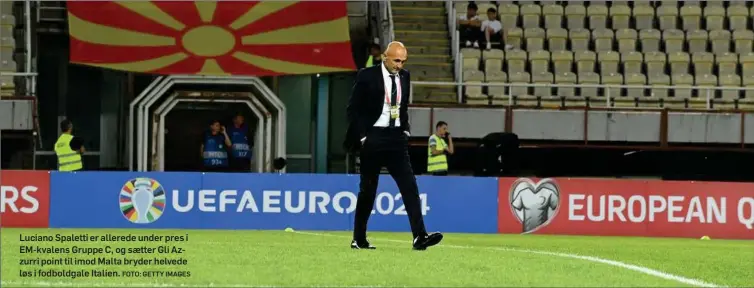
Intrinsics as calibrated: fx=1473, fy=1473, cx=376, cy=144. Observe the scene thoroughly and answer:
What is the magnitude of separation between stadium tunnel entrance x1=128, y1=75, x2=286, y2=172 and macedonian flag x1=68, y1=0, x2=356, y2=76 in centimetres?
31

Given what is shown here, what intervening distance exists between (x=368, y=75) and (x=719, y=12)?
21645 mm

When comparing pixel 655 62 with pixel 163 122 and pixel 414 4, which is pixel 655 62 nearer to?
pixel 414 4

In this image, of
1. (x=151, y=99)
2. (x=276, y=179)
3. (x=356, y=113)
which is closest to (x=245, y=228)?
(x=276, y=179)

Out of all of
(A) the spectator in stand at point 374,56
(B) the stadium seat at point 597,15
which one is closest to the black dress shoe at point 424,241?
(A) the spectator in stand at point 374,56

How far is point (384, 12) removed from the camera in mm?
31891

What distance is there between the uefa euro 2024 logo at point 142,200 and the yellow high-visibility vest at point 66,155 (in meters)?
2.23

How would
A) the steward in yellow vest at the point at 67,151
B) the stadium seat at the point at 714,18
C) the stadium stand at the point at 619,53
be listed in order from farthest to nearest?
the stadium seat at the point at 714,18, the stadium stand at the point at 619,53, the steward in yellow vest at the point at 67,151

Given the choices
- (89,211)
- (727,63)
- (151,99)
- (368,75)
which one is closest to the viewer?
(368,75)

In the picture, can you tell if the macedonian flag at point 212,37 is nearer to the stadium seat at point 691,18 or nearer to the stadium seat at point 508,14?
the stadium seat at point 508,14

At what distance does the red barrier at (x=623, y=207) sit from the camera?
23484 mm

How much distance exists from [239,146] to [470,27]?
598cm

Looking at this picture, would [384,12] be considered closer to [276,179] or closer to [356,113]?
[276,179]

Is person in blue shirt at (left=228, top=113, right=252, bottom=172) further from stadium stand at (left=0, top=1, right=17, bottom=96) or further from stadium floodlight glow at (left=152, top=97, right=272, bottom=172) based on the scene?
stadium stand at (left=0, top=1, right=17, bottom=96)

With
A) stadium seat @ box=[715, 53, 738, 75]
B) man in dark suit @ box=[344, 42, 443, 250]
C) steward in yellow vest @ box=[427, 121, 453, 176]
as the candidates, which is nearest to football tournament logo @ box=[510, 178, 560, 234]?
steward in yellow vest @ box=[427, 121, 453, 176]
